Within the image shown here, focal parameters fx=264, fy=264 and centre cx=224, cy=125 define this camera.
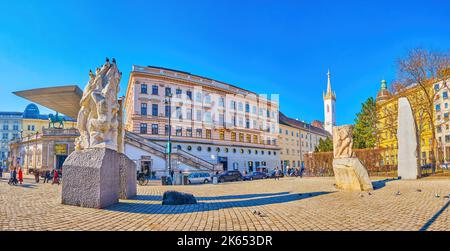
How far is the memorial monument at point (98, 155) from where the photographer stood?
816cm

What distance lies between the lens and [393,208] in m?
8.43

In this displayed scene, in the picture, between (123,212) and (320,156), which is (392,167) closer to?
(320,156)

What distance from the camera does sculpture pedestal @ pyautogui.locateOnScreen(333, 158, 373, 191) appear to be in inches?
559

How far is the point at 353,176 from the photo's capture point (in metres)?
14.4

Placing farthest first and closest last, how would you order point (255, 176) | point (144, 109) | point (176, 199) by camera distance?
point (144, 109), point (255, 176), point (176, 199)

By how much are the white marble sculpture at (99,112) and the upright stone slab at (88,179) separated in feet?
3.31

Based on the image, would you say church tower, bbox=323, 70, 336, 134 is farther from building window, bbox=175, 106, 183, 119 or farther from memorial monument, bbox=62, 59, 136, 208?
memorial monument, bbox=62, 59, 136, 208

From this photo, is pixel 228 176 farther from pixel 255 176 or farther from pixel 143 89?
pixel 143 89

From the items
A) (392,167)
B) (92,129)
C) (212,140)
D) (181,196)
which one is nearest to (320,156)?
(392,167)

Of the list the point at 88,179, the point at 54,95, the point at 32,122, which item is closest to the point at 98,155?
the point at 88,179

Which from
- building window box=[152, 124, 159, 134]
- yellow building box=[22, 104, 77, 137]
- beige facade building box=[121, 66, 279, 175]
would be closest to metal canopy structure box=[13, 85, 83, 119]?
beige facade building box=[121, 66, 279, 175]

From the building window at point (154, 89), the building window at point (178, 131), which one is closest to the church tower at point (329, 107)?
the building window at point (178, 131)

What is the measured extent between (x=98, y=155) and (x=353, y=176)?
12.7 m

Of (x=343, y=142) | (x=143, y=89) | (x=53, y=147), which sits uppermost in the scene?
(x=143, y=89)
